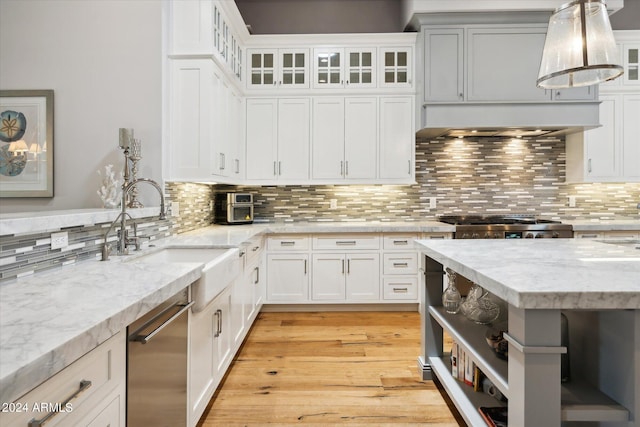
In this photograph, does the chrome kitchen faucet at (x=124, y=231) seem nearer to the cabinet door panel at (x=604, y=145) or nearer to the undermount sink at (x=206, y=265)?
the undermount sink at (x=206, y=265)

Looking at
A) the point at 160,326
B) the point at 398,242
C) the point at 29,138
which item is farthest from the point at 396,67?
the point at 160,326

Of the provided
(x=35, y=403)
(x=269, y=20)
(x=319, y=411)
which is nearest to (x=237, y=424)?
(x=319, y=411)

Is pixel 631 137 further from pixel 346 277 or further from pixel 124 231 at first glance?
pixel 124 231

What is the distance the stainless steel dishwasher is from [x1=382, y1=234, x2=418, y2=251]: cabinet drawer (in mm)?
2510

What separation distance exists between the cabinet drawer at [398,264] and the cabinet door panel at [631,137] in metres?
2.44

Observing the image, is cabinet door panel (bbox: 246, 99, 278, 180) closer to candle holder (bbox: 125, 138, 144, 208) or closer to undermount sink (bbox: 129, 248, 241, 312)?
candle holder (bbox: 125, 138, 144, 208)

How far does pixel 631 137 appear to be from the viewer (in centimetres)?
398

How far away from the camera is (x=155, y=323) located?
4.23ft

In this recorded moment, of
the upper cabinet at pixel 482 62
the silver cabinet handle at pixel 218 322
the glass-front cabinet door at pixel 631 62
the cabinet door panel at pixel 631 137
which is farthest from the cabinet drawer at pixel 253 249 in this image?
the glass-front cabinet door at pixel 631 62

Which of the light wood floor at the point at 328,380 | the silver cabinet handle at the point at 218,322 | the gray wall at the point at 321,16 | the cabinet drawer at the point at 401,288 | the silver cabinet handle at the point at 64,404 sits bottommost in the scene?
the light wood floor at the point at 328,380

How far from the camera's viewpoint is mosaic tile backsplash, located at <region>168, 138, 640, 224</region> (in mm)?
4312

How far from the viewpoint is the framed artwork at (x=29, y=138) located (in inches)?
107

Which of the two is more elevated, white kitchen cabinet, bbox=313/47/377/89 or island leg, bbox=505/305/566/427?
white kitchen cabinet, bbox=313/47/377/89

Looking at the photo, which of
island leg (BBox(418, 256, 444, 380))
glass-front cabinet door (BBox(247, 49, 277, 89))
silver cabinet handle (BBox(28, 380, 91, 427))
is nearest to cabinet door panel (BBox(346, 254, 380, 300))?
island leg (BBox(418, 256, 444, 380))
